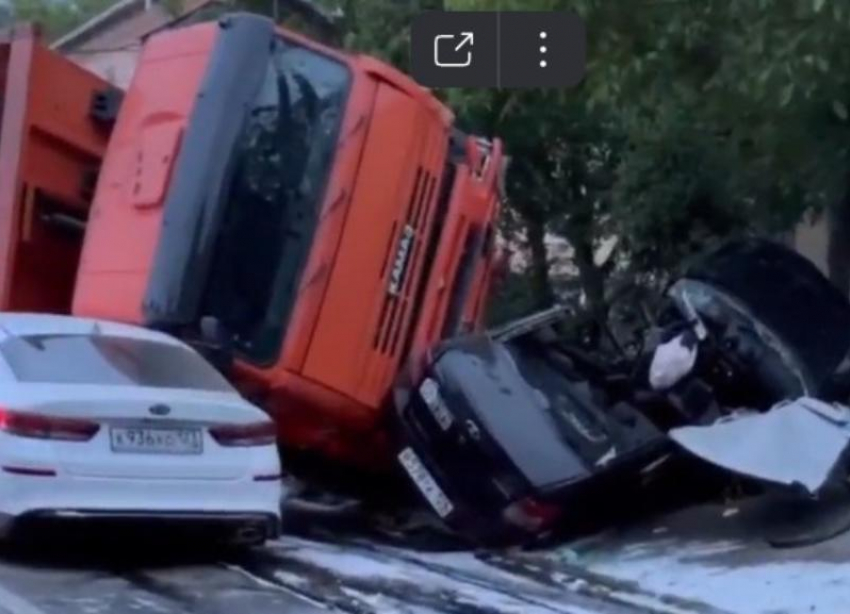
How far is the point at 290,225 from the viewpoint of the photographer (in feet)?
40.1

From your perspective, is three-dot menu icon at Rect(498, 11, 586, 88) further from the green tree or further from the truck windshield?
the green tree

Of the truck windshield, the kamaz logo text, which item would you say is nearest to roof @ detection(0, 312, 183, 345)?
the truck windshield

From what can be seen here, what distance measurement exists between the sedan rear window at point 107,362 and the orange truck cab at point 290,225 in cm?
57

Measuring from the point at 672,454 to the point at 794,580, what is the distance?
1.42 m

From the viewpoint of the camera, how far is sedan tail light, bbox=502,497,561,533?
11.4 m

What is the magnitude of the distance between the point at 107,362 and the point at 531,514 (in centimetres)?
234

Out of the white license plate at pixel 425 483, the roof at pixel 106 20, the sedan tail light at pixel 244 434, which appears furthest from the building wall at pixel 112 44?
the sedan tail light at pixel 244 434

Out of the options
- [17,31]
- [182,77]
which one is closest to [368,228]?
[182,77]

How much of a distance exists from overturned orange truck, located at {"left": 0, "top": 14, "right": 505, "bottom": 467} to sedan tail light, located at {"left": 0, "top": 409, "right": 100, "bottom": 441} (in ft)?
5.59

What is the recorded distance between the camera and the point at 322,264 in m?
12.1

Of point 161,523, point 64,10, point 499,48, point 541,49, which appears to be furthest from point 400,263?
point 64,10

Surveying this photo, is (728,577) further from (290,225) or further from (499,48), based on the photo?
(499,48)

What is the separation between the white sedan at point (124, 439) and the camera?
10.4 metres

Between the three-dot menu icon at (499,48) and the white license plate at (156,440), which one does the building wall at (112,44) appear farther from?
the white license plate at (156,440)
